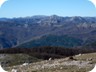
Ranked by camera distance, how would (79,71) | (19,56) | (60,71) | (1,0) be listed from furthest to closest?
(19,56) < (60,71) < (79,71) < (1,0)

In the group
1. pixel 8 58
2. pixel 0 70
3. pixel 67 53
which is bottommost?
pixel 67 53

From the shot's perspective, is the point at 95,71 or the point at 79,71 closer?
the point at 95,71

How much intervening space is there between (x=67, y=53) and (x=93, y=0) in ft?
600

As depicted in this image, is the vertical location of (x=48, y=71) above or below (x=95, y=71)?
below

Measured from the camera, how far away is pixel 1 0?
862 cm

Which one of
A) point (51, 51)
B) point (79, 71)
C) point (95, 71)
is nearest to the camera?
point (95, 71)

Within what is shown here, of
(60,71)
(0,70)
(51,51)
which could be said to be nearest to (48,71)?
(60,71)

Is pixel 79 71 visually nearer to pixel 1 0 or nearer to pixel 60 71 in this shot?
pixel 60 71

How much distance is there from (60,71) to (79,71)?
107 cm

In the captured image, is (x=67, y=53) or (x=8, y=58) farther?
(x=67, y=53)

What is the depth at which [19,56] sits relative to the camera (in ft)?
316

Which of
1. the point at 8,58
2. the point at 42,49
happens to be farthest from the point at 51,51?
the point at 8,58

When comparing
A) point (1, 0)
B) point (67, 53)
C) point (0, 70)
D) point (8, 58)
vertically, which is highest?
point (1, 0)

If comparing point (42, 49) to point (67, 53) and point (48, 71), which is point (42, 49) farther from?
point (48, 71)
